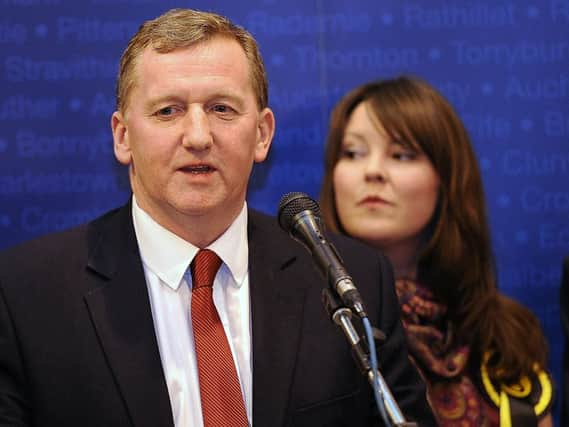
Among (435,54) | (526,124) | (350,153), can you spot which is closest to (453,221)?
(350,153)

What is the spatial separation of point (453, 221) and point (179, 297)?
1228mm

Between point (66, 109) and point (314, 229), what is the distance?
1705mm

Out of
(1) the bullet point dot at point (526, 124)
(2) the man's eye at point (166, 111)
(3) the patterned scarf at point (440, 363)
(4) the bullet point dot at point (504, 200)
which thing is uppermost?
(1) the bullet point dot at point (526, 124)

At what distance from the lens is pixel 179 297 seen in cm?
220

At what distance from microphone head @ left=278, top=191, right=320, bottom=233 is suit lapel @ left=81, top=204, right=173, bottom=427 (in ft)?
1.77

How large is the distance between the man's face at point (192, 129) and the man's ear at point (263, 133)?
3.8 inches

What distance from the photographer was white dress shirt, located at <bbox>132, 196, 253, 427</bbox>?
211 centimetres

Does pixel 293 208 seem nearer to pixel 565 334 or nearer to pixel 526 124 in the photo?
pixel 565 334

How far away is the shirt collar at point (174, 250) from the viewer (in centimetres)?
221

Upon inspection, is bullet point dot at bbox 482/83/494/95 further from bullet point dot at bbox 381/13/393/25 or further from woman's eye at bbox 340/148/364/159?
woman's eye at bbox 340/148/364/159

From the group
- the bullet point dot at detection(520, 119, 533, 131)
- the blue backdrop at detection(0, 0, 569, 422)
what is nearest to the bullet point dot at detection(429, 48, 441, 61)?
the blue backdrop at detection(0, 0, 569, 422)

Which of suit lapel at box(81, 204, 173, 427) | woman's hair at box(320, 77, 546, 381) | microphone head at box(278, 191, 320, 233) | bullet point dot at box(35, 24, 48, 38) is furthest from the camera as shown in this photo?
bullet point dot at box(35, 24, 48, 38)

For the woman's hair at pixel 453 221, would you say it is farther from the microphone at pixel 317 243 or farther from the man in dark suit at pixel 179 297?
the microphone at pixel 317 243

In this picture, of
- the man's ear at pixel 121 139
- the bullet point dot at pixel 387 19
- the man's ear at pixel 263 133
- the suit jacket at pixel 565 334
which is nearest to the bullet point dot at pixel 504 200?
the suit jacket at pixel 565 334
